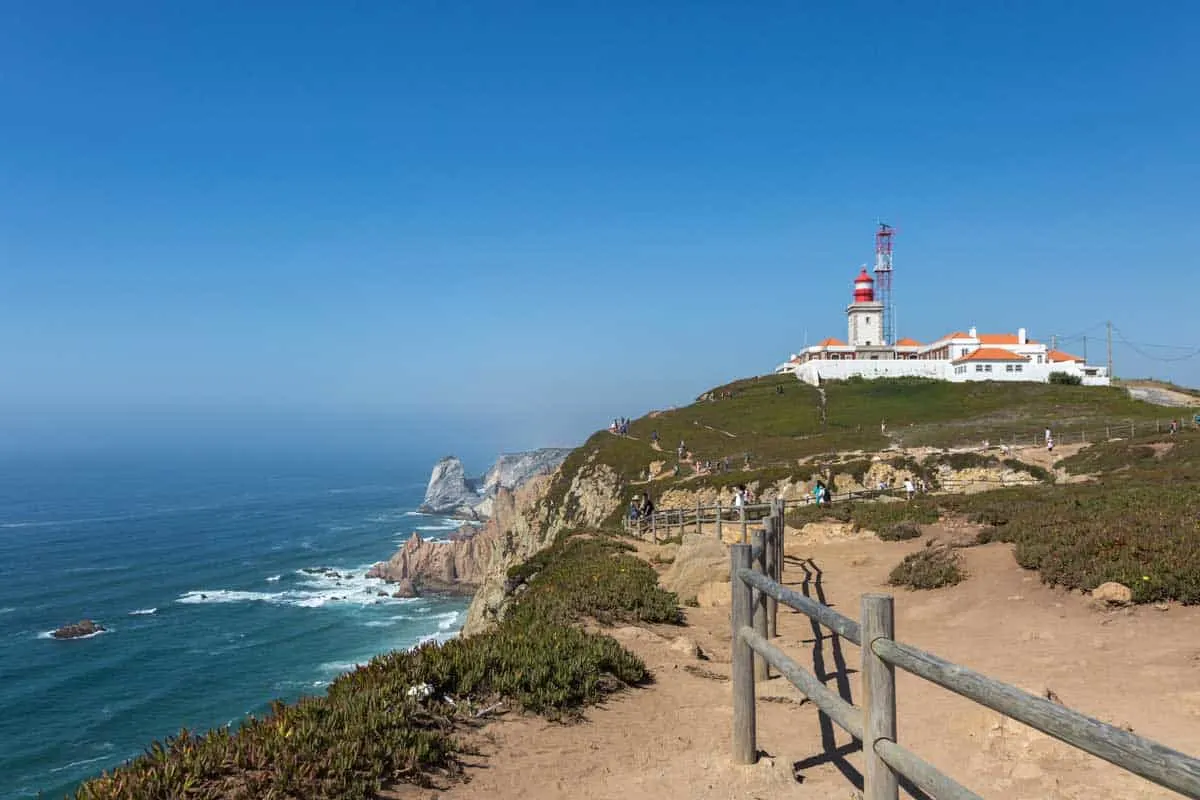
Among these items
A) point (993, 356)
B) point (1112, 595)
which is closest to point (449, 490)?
point (993, 356)

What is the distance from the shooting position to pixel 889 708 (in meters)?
4.12

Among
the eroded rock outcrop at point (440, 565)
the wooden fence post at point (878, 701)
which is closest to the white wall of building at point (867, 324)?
the eroded rock outcrop at point (440, 565)

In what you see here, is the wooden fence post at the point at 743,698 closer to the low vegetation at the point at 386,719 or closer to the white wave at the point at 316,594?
the low vegetation at the point at 386,719

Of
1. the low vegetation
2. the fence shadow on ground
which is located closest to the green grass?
the fence shadow on ground

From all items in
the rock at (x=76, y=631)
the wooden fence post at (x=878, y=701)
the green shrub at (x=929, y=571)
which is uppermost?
the wooden fence post at (x=878, y=701)

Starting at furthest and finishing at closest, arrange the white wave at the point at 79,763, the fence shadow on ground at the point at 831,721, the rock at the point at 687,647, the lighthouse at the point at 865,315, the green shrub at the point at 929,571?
the lighthouse at the point at 865,315, the white wave at the point at 79,763, the green shrub at the point at 929,571, the rock at the point at 687,647, the fence shadow on ground at the point at 831,721

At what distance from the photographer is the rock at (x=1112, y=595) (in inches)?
424

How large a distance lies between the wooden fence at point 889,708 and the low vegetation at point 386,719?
7.36 ft

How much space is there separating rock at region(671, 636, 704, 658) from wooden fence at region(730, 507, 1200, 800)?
3711 mm

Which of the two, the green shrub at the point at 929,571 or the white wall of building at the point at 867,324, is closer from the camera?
the green shrub at the point at 929,571

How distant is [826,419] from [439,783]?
71270 mm

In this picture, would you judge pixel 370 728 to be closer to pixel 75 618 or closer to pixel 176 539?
pixel 75 618

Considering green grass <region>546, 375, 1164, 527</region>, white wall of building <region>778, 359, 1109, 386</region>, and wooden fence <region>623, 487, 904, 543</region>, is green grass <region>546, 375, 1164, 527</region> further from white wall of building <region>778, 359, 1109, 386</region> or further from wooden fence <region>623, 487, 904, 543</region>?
wooden fence <region>623, 487, 904, 543</region>

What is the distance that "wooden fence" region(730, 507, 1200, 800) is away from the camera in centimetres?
266
